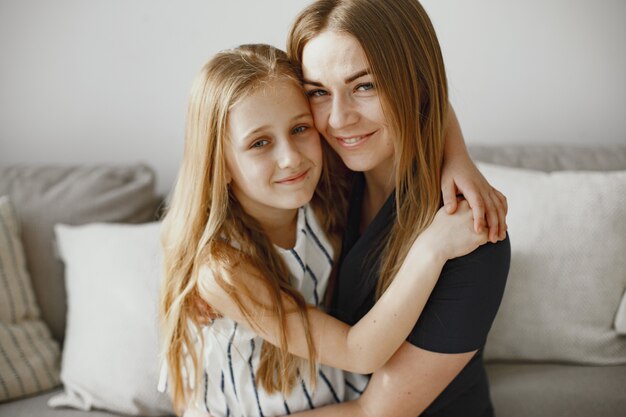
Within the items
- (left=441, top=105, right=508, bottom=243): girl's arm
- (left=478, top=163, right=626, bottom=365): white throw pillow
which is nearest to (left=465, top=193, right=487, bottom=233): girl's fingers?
(left=441, top=105, right=508, bottom=243): girl's arm

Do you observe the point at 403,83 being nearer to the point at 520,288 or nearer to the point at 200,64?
the point at 520,288

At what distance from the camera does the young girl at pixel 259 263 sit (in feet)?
3.66

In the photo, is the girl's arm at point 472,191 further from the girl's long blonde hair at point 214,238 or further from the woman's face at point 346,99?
the girl's long blonde hair at point 214,238

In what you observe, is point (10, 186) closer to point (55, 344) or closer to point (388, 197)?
point (55, 344)

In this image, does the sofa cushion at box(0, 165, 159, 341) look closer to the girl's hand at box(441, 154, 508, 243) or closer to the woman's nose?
the woman's nose

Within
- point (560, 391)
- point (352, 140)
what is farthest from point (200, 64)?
point (560, 391)

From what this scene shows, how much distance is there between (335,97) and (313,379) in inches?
21.5

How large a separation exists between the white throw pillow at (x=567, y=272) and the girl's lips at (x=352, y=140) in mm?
556

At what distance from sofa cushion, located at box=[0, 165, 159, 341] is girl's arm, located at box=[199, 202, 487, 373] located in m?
0.65

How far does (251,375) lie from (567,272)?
0.79 meters

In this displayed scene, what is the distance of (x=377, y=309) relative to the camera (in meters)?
1.11

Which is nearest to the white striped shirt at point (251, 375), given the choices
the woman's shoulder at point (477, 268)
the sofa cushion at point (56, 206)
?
the woman's shoulder at point (477, 268)

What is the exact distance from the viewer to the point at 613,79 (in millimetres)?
1888

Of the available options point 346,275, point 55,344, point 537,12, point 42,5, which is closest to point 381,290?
point 346,275
